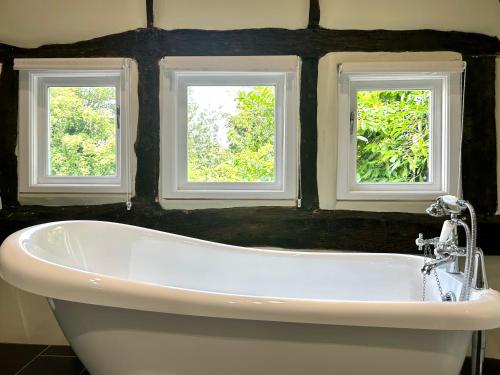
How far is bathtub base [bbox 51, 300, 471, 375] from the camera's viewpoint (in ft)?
2.89

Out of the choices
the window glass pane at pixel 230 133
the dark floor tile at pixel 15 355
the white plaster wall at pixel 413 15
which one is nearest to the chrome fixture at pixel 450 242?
the window glass pane at pixel 230 133

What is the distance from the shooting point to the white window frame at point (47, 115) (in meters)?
1.82

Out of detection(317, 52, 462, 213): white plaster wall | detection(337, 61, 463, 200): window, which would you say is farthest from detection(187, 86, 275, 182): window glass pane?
detection(337, 61, 463, 200): window

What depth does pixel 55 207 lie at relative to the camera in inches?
72.6

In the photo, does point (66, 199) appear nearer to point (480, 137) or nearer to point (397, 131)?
point (397, 131)

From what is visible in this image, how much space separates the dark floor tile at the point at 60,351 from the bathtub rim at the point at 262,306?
41.9 inches

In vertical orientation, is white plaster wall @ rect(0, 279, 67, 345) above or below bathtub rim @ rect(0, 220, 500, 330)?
below

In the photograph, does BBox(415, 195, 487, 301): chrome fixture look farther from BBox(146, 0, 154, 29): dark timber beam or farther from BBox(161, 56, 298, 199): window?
BBox(146, 0, 154, 29): dark timber beam

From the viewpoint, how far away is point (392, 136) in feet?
6.22

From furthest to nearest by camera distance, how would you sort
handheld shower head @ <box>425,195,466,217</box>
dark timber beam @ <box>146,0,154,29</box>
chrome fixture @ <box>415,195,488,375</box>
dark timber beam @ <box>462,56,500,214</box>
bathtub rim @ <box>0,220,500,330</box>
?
dark timber beam @ <box>146,0,154,29</box> < dark timber beam @ <box>462,56,500,214</box> < handheld shower head @ <box>425,195,466,217</box> < chrome fixture @ <box>415,195,488,375</box> < bathtub rim @ <box>0,220,500,330</box>

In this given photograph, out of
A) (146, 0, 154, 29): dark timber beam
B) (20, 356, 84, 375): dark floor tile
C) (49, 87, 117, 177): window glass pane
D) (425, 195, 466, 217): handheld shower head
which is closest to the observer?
(425, 195, 466, 217): handheld shower head

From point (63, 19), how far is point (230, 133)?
1.00 metres

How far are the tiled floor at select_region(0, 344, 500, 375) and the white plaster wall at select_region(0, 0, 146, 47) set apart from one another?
4.85 ft

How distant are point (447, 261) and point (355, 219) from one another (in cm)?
55
